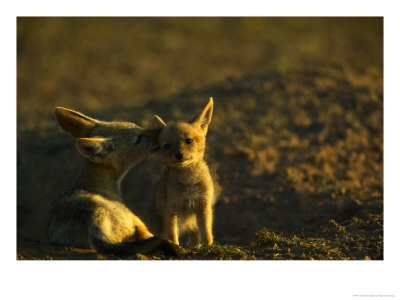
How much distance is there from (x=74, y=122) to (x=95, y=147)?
0.64 m

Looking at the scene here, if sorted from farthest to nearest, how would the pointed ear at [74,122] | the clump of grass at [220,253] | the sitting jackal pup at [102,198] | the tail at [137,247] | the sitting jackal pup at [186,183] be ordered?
the pointed ear at [74,122] < the sitting jackal pup at [186,183] < the clump of grass at [220,253] < the sitting jackal pup at [102,198] < the tail at [137,247]

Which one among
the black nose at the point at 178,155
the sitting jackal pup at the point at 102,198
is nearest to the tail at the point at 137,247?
the sitting jackal pup at the point at 102,198

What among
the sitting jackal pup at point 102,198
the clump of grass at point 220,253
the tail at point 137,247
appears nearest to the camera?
the tail at point 137,247

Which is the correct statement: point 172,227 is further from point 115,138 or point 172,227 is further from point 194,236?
point 115,138

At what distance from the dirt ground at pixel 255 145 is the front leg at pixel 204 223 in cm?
54

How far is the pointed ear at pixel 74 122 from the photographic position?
5969mm

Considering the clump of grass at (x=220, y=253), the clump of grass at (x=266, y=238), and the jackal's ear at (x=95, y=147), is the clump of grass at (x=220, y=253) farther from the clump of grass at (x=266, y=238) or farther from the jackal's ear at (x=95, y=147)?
the jackal's ear at (x=95, y=147)

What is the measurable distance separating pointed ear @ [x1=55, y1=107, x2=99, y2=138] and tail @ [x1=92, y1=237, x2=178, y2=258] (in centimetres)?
157

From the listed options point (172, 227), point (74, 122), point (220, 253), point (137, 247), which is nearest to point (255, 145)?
point (172, 227)

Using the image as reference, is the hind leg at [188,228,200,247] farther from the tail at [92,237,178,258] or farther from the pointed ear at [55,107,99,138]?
the pointed ear at [55,107,99,138]

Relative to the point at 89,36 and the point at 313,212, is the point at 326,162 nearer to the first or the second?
the point at 313,212

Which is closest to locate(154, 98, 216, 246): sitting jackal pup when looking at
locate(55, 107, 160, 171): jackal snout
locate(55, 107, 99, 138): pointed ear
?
locate(55, 107, 160, 171): jackal snout

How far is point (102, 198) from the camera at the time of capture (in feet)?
18.4

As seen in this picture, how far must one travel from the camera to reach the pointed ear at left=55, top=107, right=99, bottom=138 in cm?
597
